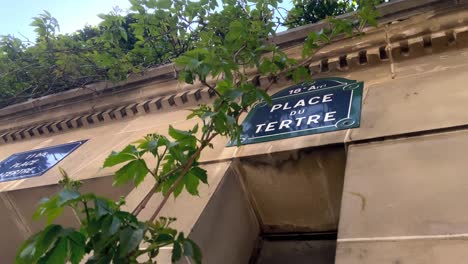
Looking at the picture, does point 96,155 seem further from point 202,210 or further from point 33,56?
point 33,56

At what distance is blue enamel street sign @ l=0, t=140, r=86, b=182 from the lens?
2.57m

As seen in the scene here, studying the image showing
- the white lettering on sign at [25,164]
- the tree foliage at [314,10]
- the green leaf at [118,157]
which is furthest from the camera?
the tree foliage at [314,10]

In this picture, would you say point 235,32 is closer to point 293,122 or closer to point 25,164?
point 293,122

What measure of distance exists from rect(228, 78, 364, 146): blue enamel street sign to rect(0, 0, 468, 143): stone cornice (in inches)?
11.8

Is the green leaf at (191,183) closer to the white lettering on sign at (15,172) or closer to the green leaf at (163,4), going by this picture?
the white lettering on sign at (15,172)

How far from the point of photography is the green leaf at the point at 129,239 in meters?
0.80

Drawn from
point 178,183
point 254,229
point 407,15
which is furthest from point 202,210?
point 407,15

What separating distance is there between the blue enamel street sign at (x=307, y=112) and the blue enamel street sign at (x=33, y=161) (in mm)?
1530

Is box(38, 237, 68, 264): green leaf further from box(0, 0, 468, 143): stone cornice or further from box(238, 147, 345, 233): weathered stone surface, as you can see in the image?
box(0, 0, 468, 143): stone cornice

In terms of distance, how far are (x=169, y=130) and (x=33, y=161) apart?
81.9 inches

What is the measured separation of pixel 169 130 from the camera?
1.17 meters

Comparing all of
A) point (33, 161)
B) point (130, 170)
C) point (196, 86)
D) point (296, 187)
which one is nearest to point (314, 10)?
point (196, 86)

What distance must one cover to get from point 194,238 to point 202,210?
116mm

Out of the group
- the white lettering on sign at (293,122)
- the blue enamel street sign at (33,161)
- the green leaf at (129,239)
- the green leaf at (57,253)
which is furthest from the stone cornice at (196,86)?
the green leaf at (57,253)
